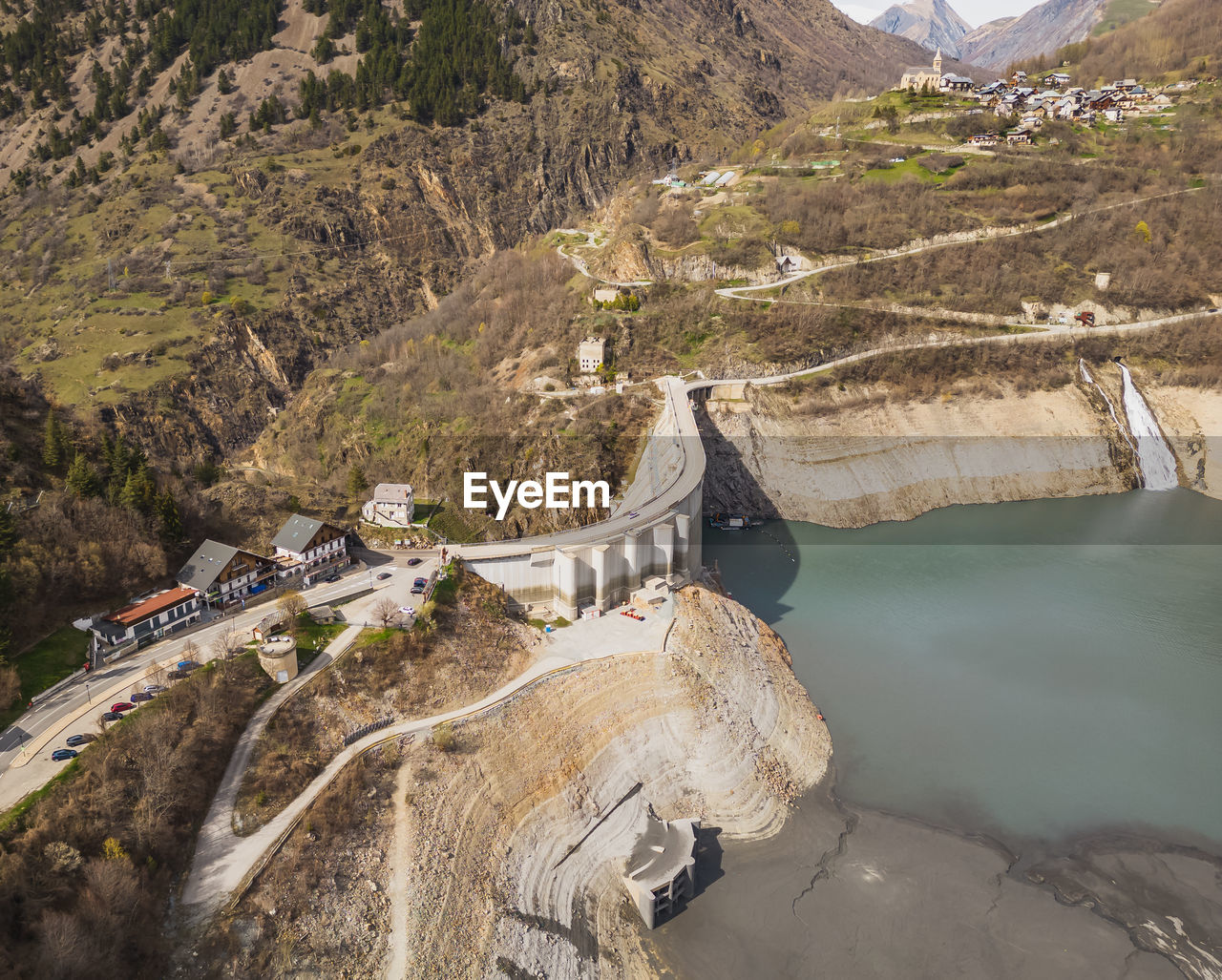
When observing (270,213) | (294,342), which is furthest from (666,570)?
(270,213)

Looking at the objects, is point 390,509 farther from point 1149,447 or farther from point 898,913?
point 1149,447

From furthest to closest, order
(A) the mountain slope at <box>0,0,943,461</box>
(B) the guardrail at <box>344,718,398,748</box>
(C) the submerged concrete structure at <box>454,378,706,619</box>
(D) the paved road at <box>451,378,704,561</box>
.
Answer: (A) the mountain slope at <box>0,0,943,461</box> < (D) the paved road at <box>451,378,704,561</box> < (C) the submerged concrete structure at <box>454,378,706,619</box> < (B) the guardrail at <box>344,718,398,748</box>

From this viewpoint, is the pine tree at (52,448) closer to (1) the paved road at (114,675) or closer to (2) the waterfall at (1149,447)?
(1) the paved road at (114,675)

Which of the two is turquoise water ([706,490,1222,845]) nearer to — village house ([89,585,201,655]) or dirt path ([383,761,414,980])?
dirt path ([383,761,414,980])

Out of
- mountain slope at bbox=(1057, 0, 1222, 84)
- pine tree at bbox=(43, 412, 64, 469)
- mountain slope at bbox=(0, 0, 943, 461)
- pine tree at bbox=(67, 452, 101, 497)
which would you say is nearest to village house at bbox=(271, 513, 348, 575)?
pine tree at bbox=(67, 452, 101, 497)

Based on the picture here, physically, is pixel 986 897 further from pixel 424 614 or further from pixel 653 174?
pixel 653 174

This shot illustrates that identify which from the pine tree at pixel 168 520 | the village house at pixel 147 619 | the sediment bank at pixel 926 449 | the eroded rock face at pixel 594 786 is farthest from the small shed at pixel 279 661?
the sediment bank at pixel 926 449

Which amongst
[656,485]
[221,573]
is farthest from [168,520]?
[656,485]
